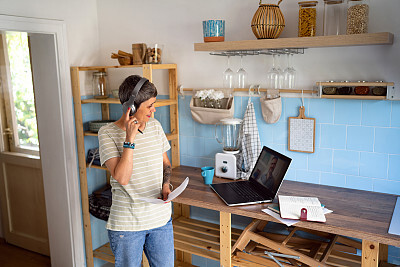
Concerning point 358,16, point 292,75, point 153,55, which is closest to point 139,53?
point 153,55

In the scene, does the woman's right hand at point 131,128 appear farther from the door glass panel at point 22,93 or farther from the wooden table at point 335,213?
the door glass panel at point 22,93

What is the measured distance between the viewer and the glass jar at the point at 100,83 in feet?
10.6

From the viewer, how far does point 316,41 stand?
2.22 metres

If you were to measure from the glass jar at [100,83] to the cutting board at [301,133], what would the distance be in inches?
61.5

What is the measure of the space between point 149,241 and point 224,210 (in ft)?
1.51

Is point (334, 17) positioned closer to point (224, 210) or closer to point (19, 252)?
point (224, 210)

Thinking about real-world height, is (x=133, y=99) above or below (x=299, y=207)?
above

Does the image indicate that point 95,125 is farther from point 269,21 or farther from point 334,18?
point 334,18

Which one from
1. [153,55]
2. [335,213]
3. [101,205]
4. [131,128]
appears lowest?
[101,205]

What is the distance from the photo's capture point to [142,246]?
2051mm

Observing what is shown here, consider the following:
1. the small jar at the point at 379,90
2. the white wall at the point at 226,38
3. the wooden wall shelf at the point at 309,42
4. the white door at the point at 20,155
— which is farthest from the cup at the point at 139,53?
the small jar at the point at 379,90

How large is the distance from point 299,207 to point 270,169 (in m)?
0.31

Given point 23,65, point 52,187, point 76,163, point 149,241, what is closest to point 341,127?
point 149,241

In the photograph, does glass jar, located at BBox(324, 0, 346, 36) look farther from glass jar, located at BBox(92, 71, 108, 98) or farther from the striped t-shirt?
glass jar, located at BBox(92, 71, 108, 98)
